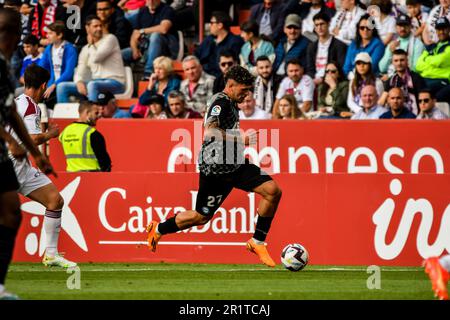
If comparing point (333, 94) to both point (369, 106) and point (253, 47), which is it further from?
point (253, 47)

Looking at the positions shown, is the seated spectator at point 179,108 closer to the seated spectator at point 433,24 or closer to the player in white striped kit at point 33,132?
the seated spectator at point 433,24

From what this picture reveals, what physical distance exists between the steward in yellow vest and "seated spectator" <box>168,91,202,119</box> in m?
2.18

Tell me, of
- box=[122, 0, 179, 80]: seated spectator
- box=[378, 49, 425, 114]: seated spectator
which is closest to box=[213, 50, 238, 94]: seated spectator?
box=[122, 0, 179, 80]: seated spectator

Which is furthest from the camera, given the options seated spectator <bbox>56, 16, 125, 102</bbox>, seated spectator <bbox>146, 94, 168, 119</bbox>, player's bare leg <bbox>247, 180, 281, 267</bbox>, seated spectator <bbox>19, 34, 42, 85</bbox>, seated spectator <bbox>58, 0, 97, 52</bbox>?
seated spectator <bbox>58, 0, 97, 52</bbox>

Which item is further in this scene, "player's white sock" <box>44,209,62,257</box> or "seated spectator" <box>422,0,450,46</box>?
"seated spectator" <box>422,0,450,46</box>

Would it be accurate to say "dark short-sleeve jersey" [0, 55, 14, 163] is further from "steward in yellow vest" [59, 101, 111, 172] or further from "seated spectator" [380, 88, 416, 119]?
"seated spectator" [380, 88, 416, 119]

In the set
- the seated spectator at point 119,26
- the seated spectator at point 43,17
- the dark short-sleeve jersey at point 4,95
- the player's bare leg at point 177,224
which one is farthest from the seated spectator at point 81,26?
the dark short-sleeve jersey at point 4,95

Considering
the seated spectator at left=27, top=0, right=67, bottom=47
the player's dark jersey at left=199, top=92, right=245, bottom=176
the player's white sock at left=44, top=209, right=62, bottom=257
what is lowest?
the player's white sock at left=44, top=209, right=62, bottom=257

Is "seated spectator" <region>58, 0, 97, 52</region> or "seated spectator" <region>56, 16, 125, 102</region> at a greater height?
"seated spectator" <region>58, 0, 97, 52</region>

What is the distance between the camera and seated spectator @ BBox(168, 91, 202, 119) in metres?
17.0

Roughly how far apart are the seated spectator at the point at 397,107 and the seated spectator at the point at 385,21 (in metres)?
1.76

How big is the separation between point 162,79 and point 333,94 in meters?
3.12

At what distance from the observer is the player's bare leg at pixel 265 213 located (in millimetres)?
12273

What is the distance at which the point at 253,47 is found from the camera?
1823 cm
